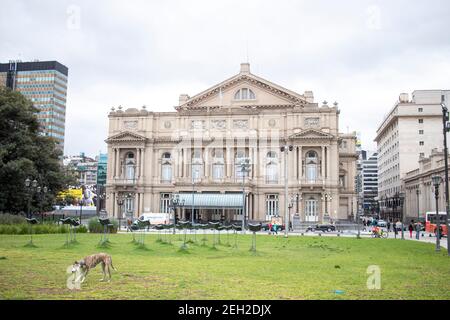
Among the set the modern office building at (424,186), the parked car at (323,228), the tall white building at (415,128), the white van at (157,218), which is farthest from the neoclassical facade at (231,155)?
the tall white building at (415,128)

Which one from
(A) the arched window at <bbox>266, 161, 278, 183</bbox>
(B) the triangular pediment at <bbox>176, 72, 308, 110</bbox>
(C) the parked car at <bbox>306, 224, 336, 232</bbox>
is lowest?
(C) the parked car at <bbox>306, 224, 336, 232</bbox>

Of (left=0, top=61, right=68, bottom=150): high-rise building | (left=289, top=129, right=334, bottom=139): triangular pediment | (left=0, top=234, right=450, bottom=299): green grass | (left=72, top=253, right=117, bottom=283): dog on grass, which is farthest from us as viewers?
(left=0, top=61, right=68, bottom=150): high-rise building

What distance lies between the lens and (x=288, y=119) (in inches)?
2633

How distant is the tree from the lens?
43.6 metres

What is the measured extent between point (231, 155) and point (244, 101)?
8571 mm

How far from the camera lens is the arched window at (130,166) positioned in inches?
2805

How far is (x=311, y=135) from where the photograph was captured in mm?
65438

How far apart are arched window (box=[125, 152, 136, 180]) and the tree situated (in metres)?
19.8

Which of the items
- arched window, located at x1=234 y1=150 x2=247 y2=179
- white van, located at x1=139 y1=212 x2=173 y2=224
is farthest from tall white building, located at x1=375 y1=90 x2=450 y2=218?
white van, located at x1=139 y1=212 x2=173 y2=224

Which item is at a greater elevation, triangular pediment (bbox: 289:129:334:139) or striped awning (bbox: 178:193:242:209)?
triangular pediment (bbox: 289:129:334:139)

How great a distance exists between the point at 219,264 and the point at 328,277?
175 inches

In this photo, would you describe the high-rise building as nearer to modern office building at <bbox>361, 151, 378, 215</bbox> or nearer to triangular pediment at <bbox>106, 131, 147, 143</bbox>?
triangular pediment at <bbox>106, 131, 147, 143</bbox>

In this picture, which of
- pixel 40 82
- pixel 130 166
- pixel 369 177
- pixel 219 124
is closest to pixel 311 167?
pixel 219 124
